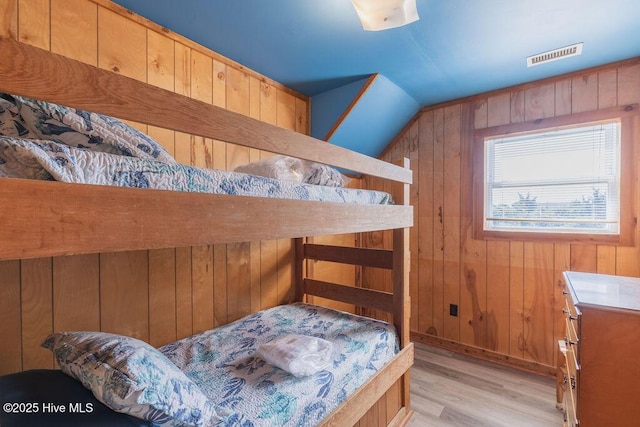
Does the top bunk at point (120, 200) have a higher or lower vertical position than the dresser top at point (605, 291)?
higher

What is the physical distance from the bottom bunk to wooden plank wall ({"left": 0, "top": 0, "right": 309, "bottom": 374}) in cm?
23

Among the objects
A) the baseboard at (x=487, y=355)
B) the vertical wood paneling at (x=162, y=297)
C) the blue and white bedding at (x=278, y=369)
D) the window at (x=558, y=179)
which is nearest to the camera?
the blue and white bedding at (x=278, y=369)

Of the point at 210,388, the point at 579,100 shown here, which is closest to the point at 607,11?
the point at 579,100

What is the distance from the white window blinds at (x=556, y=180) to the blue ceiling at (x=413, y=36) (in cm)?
47

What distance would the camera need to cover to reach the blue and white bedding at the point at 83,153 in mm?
538

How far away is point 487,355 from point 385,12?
8.25 ft

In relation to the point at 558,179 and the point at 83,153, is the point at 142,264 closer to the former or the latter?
the point at 83,153

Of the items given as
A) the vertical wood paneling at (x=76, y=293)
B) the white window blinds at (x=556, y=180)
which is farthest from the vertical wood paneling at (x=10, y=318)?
the white window blinds at (x=556, y=180)

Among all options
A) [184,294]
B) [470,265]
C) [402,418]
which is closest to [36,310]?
[184,294]

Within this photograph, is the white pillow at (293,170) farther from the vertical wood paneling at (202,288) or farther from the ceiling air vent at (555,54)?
the ceiling air vent at (555,54)

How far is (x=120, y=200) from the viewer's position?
1.87 feet

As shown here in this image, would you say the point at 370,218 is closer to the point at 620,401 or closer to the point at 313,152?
the point at 313,152

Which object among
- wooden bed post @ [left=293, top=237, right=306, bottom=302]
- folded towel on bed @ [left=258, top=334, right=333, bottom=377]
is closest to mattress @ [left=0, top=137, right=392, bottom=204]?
folded towel on bed @ [left=258, top=334, right=333, bottom=377]

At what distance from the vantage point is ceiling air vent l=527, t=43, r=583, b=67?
1658 millimetres
